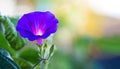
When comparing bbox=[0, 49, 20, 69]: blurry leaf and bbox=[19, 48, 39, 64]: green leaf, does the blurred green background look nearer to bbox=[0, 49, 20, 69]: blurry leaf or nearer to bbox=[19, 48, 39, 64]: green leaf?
bbox=[19, 48, 39, 64]: green leaf

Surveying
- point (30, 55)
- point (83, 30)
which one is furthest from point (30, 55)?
point (83, 30)

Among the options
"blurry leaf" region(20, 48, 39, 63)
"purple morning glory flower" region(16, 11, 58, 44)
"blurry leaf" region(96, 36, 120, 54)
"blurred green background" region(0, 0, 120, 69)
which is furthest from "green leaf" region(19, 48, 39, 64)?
"blurry leaf" region(96, 36, 120, 54)

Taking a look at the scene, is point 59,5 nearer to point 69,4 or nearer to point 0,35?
point 69,4

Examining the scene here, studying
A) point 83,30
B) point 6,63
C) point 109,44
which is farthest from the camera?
point 83,30

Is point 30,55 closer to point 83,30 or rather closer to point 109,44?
point 109,44

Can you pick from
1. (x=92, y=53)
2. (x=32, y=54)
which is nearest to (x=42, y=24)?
(x=32, y=54)

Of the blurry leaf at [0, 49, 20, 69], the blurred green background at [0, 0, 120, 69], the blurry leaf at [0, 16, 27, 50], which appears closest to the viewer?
the blurry leaf at [0, 49, 20, 69]
